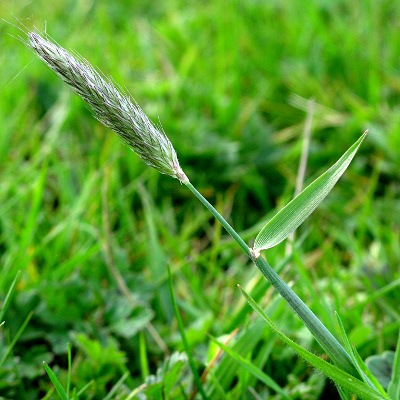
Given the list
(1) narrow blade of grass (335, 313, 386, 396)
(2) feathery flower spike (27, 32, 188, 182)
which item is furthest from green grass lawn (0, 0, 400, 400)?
(1) narrow blade of grass (335, 313, 386, 396)

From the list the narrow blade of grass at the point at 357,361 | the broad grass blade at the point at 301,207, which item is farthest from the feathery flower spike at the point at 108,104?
the narrow blade of grass at the point at 357,361

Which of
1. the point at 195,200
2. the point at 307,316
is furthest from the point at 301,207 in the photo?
the point at 195,200

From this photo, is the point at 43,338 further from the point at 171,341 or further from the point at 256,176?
the point at 256,176

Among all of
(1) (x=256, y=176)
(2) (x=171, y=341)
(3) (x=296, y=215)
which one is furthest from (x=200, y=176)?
(3) (x=296, y=215)

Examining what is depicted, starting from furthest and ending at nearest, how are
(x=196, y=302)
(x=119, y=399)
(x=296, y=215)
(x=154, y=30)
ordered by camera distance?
(x=154, y=30)
(x=196, y=302)
(x=119, y=399)
(x=296, y=215)

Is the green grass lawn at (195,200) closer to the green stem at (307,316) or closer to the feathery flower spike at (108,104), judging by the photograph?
the feathery flower spike at (108,104)

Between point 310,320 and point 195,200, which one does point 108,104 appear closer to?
point 310,320
